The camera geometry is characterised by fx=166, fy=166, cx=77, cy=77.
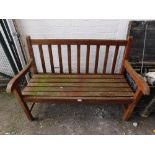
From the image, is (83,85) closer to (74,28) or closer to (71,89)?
(71,89)

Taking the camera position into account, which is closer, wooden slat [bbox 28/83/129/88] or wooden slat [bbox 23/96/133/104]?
wooden slat [bbox 23/96/133/104]

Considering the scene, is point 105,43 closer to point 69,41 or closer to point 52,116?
point 69,41

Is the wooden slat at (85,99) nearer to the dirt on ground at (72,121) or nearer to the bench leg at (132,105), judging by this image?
the bench leg at (132,105)

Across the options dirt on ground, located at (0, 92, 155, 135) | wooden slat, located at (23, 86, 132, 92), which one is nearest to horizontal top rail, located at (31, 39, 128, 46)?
wooden slat, located at (23, 86, 132, 92)

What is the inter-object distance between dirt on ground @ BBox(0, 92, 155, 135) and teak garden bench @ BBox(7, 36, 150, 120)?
16 centimetres

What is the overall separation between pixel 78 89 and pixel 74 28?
806mm

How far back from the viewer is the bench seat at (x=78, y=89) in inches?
76.5

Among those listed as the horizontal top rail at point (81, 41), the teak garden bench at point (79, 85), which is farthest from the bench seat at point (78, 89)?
the horizontal top rail at point (81, 41)

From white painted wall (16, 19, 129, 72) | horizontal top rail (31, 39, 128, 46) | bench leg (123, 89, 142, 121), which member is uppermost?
white painted wall (16, 19, 129, 72)

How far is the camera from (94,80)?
2.24 m

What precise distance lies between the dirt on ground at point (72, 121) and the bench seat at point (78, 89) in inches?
20.2

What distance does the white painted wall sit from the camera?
213 centimetres

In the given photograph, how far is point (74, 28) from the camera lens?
2193 millimetres

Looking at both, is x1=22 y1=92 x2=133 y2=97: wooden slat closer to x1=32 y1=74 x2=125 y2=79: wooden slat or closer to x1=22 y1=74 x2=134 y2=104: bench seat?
x1=22 y1=74 x2=134 y2=104: bench seat
